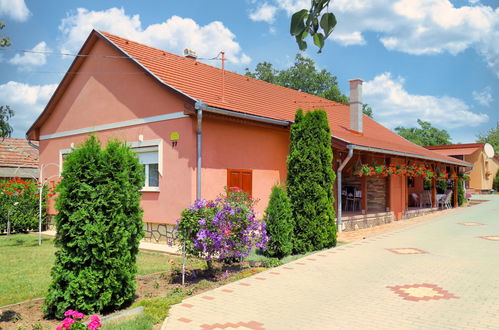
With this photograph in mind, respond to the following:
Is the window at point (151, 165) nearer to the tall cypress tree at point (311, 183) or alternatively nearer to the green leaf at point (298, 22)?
the tall cypress tree at point (311, 183)

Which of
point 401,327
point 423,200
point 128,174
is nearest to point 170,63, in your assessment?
point 128,174

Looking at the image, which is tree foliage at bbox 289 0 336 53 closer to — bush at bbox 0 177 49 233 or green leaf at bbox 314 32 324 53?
green leaf at bbox 314 32 324 53

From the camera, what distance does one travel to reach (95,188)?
5340 mm

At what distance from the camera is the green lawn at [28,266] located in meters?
6.25

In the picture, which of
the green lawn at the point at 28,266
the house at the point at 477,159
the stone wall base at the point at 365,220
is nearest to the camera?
the green lawn at the point at 28,266

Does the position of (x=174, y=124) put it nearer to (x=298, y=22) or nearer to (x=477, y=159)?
(x=298, y=22)

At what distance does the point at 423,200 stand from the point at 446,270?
48.7ft

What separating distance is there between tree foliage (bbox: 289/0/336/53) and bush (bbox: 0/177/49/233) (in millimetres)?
13265

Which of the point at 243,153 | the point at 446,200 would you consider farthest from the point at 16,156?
the point at 446,200

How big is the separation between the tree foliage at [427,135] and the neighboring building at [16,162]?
4811 cm

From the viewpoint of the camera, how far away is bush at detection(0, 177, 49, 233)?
13.8 meters

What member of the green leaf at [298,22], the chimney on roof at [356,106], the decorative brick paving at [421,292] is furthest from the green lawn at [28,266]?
the chimney on roof at [356,106]

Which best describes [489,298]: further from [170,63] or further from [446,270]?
[170,63]

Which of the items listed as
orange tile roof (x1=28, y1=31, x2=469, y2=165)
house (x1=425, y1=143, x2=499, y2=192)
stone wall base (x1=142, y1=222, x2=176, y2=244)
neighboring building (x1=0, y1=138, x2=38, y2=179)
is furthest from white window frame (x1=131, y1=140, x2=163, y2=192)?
house (x1=425, y1=143, x2=499, y2=192)
